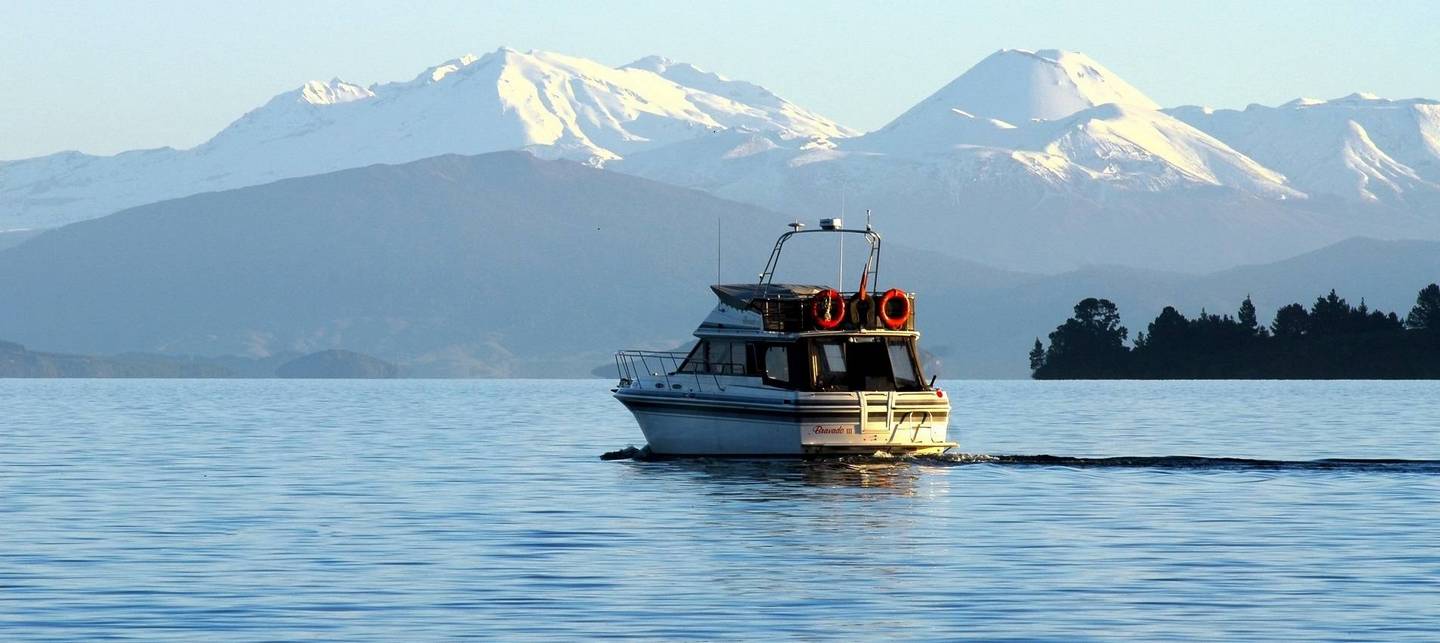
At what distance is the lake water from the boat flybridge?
874mm

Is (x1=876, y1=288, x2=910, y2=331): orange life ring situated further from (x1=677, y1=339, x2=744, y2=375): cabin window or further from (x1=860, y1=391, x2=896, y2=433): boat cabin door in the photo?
(x1=677, y1=339, x2=744, y2=375): cabin window

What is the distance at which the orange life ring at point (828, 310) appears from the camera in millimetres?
62312

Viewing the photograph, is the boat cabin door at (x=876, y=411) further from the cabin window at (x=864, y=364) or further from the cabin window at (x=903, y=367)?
the cabin window at (x=903, y=367)

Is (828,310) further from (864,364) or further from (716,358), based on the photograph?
(716,358)

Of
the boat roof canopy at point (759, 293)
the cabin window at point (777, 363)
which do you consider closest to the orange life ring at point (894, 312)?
the boat roof canopy at point (759, 293)

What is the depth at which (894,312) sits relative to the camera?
6309 cm

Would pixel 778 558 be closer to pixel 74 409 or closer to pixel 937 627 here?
pixel 937 627

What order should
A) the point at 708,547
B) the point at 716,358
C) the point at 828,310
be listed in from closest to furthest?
the point at 708,547 → the point at 828,310 → the point at 716,358

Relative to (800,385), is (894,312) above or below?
above

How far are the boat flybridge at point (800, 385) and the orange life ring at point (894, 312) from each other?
1.1 inches

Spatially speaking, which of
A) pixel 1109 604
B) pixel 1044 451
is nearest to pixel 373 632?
pixel 1109 604

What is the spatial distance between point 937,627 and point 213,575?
1167 cm

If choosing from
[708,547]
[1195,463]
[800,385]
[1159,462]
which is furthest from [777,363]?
[708,547]

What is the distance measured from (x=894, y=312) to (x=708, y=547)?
23.8m
